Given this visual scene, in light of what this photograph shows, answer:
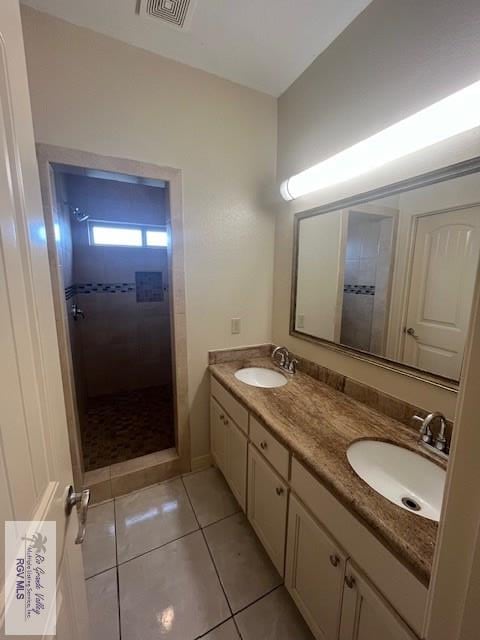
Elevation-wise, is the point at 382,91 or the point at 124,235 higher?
the point at 382,91

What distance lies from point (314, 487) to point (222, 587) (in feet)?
2.66

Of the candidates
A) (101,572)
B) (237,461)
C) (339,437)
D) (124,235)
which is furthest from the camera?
(124,235)

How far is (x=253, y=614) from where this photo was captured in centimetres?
116

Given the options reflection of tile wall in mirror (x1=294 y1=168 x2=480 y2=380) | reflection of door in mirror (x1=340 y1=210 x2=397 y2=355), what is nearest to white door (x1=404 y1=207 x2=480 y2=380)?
reflection of tile wall in mirror (x1=294 y1=168 x2=480 y2=380)

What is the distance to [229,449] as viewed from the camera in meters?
1.67

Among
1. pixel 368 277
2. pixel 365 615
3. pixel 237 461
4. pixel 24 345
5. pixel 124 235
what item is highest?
pixel 124 235

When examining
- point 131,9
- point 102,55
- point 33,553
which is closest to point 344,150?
point 131,9

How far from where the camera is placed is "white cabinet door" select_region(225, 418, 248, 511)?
1.49m

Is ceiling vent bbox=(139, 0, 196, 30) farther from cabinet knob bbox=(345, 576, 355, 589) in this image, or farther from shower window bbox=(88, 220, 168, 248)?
cabinet knob bbox=(345, 576, 355, 589)

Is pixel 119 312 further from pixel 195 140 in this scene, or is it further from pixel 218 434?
pixel 195 140

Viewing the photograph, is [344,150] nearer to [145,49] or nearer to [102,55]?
[145,49]

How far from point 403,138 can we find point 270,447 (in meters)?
1.42

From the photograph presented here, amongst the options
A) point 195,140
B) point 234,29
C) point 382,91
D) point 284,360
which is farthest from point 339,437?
point 234,29

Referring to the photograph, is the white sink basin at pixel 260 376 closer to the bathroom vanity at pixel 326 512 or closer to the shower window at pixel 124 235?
the bathroom vanity at pixel 326 512
